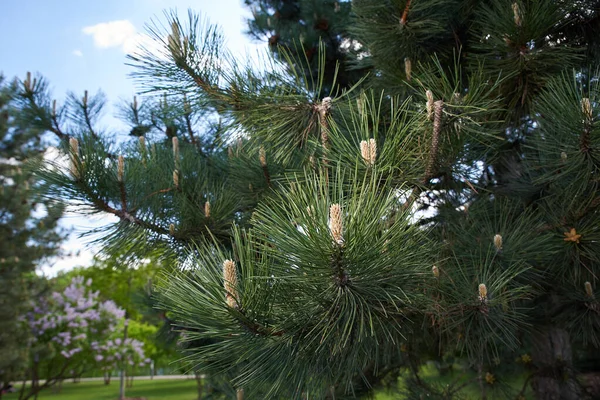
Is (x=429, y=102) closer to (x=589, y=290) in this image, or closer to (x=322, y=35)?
(x=589, y=290)

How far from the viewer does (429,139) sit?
174 centimetres

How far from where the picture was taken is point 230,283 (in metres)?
1.13

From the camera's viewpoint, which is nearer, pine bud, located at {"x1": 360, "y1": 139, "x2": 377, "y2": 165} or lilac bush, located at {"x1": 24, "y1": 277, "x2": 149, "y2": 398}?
pine bud, located at {"x1": 360, "y1": 139, "x2": 377, "y2": 165}

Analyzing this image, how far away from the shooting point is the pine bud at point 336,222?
99cm

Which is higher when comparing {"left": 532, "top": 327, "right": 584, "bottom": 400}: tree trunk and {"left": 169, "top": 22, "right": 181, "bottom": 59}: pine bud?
{"left": 169, "top": 22, "right": 181, "bottom": 59}: pine bud

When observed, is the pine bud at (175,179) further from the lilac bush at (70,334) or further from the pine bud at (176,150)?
the lilac bush at (70,334)

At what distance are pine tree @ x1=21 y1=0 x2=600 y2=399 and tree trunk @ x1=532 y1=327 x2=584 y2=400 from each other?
0.13ft

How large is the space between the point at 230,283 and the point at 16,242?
37.1ft

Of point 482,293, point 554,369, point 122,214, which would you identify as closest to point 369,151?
point 482,293

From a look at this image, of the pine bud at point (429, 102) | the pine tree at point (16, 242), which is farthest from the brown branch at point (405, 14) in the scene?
the pine tree at point (16, 242)

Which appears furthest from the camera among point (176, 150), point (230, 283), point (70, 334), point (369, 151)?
point (70, 334)

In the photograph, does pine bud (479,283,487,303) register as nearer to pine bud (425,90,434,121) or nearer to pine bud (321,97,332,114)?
pine bud (425,90,434,121)

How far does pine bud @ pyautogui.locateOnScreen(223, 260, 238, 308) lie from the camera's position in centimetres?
110

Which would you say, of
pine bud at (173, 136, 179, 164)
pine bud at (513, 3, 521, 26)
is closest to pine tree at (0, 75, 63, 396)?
pine bud at (173, 136, 179, 164)
